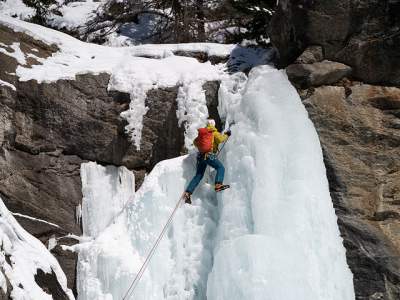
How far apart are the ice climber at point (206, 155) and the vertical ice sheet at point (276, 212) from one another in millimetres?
142

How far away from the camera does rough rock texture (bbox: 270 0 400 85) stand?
870 cm

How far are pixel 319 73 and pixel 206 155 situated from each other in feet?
6.90

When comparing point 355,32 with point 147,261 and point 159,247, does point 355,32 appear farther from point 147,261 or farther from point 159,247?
point 147,261

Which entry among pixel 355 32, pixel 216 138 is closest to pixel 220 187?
pixel 216 138

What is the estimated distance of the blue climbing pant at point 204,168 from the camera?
7.95 m

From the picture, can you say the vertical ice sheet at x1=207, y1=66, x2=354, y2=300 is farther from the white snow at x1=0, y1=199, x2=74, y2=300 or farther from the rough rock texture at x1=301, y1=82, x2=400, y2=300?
the white snow at x1=0, y1=199, x2=74, y2=300

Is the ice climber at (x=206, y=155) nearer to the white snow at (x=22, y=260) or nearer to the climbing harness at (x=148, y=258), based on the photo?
the climbing harness at (x=148, y=258)

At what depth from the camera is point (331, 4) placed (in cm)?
888

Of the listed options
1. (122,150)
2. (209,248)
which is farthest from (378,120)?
(122,150)

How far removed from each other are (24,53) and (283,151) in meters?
4.29

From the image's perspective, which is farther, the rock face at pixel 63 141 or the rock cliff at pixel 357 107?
the rock face at pixel 63 141

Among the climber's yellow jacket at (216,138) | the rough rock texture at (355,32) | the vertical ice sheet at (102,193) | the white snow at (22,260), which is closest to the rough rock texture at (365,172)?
the rough rock texture at (355,32)

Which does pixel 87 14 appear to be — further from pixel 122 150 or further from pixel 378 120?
pixel 378 120

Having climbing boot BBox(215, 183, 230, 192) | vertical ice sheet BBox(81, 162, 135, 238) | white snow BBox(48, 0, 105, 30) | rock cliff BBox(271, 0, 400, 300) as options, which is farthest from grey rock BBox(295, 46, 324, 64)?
white snow BBox(48, 0, 105, 30)
